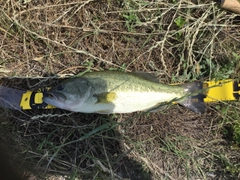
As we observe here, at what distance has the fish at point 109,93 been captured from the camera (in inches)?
108

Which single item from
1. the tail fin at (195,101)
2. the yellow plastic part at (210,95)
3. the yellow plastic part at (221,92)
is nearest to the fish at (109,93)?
the tail fin at (195,101)

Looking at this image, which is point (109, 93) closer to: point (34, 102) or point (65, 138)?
point (65, 138)

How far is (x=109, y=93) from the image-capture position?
9.23ft

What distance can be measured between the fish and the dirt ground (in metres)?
0.43

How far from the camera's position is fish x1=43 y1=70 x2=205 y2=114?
9.00ft

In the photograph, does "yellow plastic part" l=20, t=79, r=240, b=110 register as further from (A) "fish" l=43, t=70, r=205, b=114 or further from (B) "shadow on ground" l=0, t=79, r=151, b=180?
(A) "fish" l=43, t=70, r=205, b=114

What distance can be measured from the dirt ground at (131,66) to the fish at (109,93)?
0.43m

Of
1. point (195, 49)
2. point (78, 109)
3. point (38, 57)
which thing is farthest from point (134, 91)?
point (38, 57)

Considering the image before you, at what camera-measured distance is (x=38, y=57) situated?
3.40 meters

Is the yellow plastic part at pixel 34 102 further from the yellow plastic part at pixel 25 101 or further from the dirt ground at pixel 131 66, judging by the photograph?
the dirt ground at pixel 131 66

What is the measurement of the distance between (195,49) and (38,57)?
203 cm

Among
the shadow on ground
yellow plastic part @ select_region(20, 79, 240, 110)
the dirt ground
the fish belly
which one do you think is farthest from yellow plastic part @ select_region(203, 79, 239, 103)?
the shadow on ground

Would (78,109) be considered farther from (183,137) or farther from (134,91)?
(183,137)

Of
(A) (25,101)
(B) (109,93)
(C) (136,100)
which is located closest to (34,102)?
(A) (25,101)
